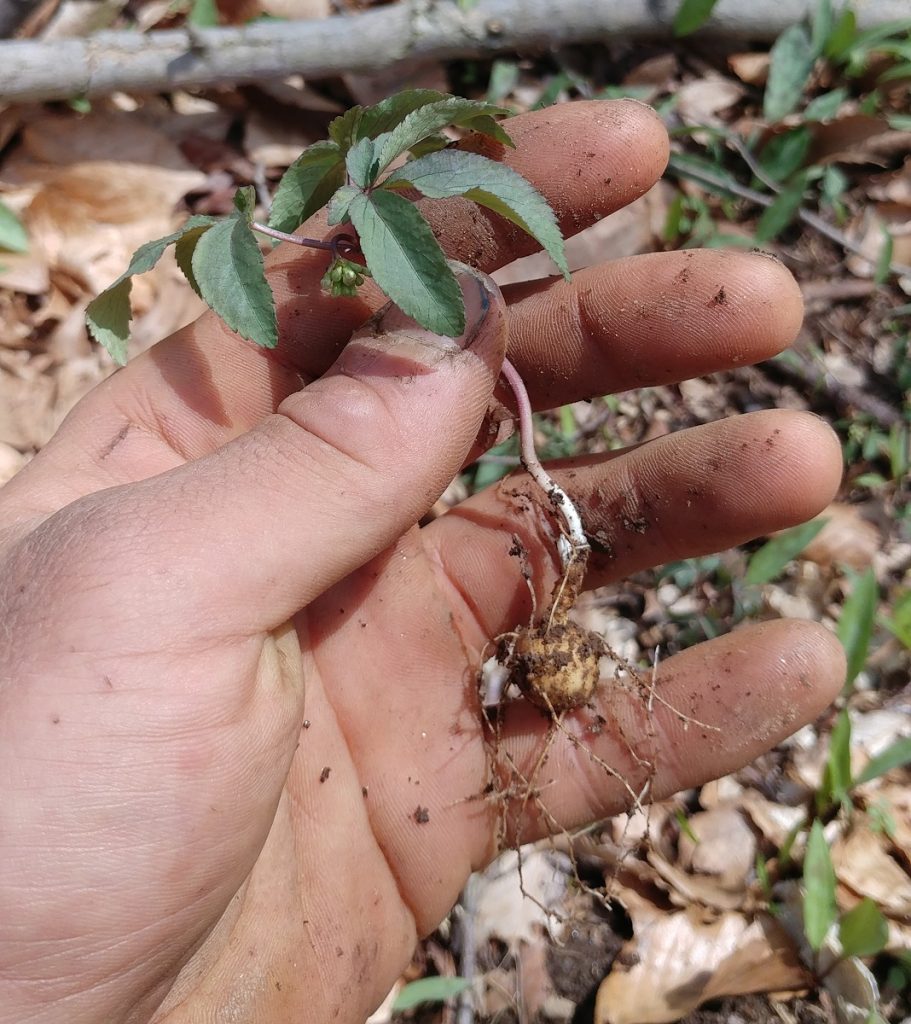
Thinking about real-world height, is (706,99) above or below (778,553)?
above

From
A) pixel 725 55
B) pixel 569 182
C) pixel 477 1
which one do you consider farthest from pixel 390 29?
pixel 569 182

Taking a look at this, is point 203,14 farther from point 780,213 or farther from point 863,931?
point 863,931

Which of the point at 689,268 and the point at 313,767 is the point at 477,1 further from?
the point at 313,767

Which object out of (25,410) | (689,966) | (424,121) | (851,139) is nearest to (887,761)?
(689,966)

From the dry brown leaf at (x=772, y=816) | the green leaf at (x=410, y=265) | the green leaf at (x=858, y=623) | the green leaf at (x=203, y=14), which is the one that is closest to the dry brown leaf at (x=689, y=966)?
the dry brown leaf at (x=772, y=816)

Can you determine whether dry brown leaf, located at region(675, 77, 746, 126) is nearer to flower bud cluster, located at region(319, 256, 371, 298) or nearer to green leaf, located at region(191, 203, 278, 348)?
flower bud cluster, located at region(319, 256, 371, 298)

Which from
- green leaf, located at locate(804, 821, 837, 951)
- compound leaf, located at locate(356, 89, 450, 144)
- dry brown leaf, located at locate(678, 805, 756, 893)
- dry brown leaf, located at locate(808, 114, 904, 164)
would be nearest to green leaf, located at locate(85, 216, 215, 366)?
compound leaf, located at locate(356, 89, 450, 144)
